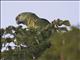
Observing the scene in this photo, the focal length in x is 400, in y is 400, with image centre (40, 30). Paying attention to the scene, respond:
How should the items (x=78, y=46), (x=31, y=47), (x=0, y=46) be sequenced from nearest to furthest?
(x=78, y=46), (x=31, y=47), (x=0, y=46)

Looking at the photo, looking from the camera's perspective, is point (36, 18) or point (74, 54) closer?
point (74, 54)

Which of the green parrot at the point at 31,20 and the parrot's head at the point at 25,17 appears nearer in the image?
the green parrot at the point at 31,20

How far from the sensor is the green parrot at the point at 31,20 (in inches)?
855

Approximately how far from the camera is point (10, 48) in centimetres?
2061

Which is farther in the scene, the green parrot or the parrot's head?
the parrot's head

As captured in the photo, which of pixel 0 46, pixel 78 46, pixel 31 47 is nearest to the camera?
pixel 78 46

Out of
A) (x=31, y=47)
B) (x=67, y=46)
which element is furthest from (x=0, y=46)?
(x=67, y=46)

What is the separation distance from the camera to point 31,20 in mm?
22484

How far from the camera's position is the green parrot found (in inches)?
855

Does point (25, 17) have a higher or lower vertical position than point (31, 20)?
higher

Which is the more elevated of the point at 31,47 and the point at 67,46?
the point at 67,46

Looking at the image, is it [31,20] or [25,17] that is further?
[25,17]

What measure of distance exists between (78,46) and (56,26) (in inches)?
376

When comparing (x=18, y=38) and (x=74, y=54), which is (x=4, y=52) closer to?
(x=18, y=38)
